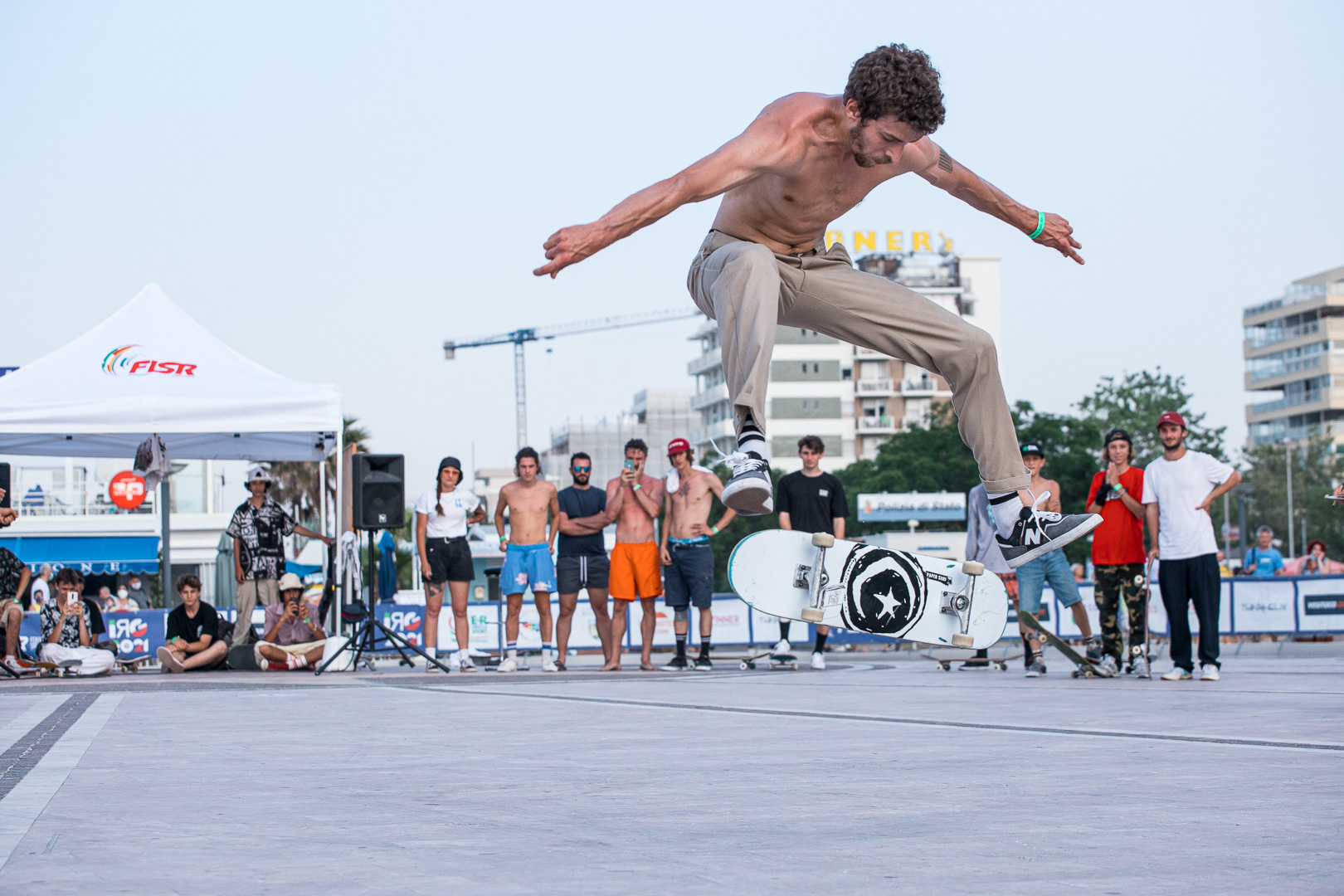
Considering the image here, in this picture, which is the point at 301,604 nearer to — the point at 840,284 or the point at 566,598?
the point at 566,598

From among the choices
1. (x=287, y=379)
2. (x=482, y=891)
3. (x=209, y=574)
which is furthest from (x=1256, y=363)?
(x=482, y=891)

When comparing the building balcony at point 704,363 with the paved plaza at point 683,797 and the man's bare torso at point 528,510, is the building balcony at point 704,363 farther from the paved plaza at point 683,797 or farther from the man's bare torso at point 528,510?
the paved plaza at point 683,797

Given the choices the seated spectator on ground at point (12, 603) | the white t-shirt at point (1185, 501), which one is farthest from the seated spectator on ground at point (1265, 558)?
the seated spectator on ground at point (12, 603)

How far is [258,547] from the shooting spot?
1462 cm

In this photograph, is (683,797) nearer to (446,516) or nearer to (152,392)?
(446,516)

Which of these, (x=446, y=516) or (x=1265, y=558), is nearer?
(x=446, y=516)

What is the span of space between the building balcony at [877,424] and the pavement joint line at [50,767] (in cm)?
9742

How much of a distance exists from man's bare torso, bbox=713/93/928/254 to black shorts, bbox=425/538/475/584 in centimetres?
822

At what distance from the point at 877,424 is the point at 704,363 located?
56.4 ft

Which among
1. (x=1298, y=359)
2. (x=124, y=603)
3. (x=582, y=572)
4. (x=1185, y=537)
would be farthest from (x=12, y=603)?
(x=1298, y=359)

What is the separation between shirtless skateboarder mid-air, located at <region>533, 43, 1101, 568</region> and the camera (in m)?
4.39

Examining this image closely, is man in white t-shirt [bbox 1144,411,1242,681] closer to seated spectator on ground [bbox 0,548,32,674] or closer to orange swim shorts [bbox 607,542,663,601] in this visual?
orange swim shorts [bbox 607,542,663,601]

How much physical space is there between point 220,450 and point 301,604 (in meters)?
2.49

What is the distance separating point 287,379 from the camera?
1344 centimetres
